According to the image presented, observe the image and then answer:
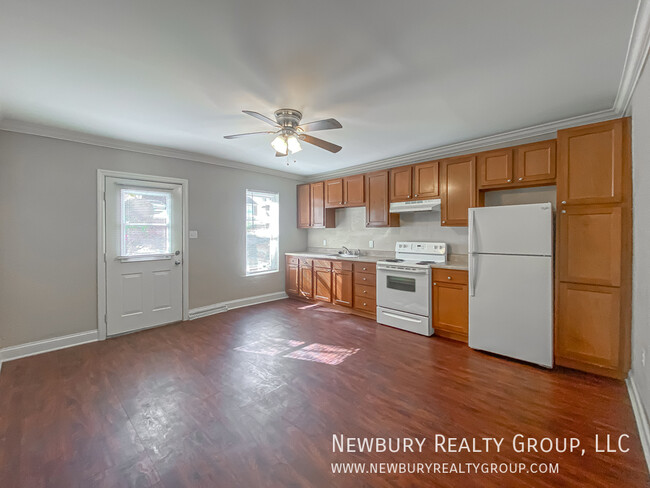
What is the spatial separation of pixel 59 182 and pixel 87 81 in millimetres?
A: 1701

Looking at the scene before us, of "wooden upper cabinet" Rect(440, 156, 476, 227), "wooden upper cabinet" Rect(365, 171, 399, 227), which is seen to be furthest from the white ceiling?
"wooden upper cabinet" Rect(365, 171, 399, 227)

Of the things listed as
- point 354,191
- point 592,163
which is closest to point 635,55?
point 592,163

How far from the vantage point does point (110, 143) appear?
3.58 m

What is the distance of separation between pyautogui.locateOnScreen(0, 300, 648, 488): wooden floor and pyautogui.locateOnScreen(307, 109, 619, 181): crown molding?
98.9 inches

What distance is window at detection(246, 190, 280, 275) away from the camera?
516 cm

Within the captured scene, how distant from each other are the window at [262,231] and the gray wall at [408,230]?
35.8 inches

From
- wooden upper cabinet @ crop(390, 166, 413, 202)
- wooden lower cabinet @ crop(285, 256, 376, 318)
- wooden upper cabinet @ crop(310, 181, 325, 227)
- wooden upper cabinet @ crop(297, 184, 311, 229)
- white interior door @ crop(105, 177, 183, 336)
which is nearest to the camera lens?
white interior door @ crop(105, 177, 183, 336)

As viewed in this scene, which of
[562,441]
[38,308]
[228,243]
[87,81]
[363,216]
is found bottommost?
[562,441]

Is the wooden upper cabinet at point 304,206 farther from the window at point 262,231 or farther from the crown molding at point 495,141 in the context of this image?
the crown molding at point 495,141

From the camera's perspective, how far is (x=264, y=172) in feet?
17.2

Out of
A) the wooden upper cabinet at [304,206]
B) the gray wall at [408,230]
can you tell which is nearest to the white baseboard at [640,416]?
the gray wall at [408,230]

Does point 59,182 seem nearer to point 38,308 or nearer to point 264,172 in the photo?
point 38,308

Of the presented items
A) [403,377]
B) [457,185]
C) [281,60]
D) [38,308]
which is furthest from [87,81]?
[457,185]

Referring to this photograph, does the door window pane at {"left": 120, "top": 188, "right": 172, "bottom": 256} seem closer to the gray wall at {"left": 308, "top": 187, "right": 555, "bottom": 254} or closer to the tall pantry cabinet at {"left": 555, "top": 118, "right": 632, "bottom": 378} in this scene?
the gray wall at {"left": 308, "top": 187, "right": 555, "bottom": 254}
